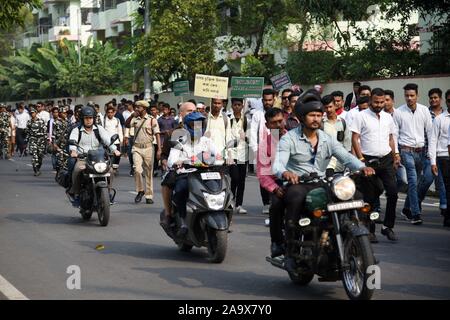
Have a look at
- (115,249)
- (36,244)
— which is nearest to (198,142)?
(115,249)

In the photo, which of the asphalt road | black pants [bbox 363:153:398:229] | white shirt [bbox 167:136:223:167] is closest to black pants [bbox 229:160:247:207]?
the asphalt road

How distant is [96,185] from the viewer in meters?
15.1

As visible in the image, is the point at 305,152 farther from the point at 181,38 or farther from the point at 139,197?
the point at 181,38

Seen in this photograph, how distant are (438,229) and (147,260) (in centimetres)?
430

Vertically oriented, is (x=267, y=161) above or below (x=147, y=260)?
above

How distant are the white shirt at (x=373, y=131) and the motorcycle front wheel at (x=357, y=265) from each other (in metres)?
4.96

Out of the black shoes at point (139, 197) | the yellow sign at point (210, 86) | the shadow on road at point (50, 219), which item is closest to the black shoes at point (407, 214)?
the shadow on road at point (50, 219)

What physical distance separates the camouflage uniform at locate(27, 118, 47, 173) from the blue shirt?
19.0m

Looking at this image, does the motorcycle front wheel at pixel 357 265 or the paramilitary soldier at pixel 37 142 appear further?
the paramilitary soldier at pixel 37 142

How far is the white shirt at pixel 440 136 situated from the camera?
14.2 metres

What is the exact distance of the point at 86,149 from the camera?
15.8 m

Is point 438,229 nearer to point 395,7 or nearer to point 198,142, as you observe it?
point 198,142

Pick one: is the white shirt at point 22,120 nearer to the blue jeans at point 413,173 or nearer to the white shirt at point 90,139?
the white shirt at point 90,139

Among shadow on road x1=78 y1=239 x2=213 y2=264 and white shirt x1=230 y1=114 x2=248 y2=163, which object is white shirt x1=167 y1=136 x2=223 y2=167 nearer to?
shadow on road x1=78 y1=239 x2=213 y2=264
